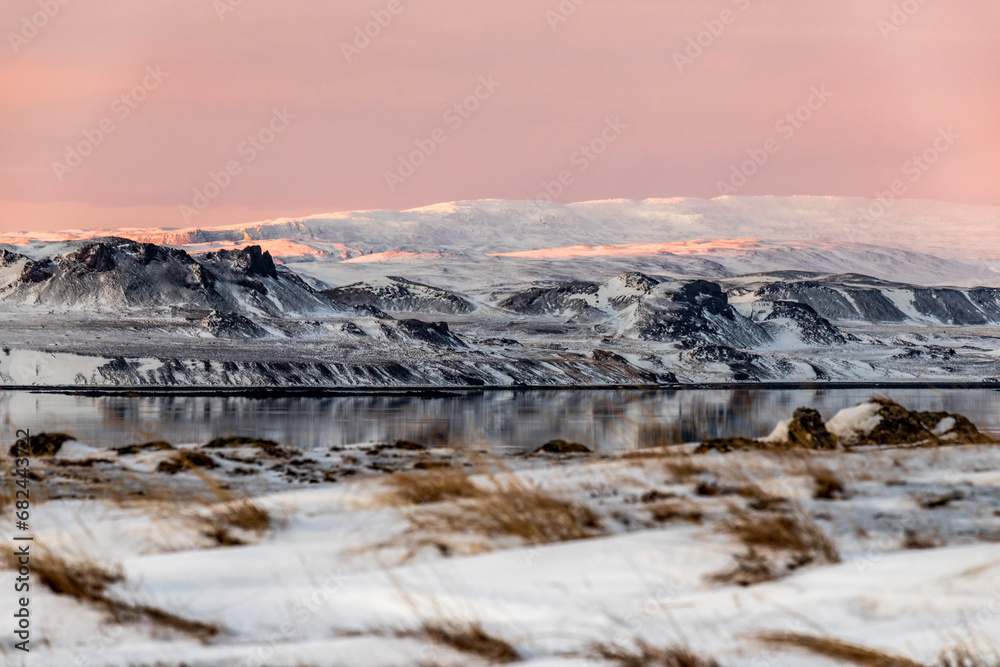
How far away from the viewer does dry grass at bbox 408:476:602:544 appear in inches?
312

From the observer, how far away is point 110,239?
149m

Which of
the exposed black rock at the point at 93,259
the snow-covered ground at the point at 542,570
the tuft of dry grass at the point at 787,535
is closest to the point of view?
the snow-covered ground at the point at 542,570

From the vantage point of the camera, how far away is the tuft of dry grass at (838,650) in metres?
5.43

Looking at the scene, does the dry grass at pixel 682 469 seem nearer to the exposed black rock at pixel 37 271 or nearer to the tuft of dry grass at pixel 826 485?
the tuft of dry grass at pixel 826 485

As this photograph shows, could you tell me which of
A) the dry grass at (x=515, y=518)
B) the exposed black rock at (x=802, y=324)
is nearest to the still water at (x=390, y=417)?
the dry grass at (x=515, y=518)

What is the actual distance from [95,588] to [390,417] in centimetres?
4540

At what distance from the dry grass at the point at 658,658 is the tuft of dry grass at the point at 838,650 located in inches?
16.5

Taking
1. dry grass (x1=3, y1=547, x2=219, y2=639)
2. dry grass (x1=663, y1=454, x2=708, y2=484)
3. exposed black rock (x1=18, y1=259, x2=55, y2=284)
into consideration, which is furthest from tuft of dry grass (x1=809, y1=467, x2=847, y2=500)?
exposed black rock (x1=18, y1=259, x2=55, y2=284)

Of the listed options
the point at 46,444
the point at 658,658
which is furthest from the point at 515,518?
the point at 46,444

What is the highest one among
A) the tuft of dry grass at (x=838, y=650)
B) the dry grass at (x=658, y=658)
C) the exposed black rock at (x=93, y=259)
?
the exposed black rock at (x=93, y=259)

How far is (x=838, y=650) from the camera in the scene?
5500 millimetres

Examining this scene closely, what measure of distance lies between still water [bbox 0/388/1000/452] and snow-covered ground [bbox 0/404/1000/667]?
1424 centimetres

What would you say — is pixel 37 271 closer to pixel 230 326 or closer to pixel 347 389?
pixel 230 326

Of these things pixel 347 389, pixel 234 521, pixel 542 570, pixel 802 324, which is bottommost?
pixel 347 389
